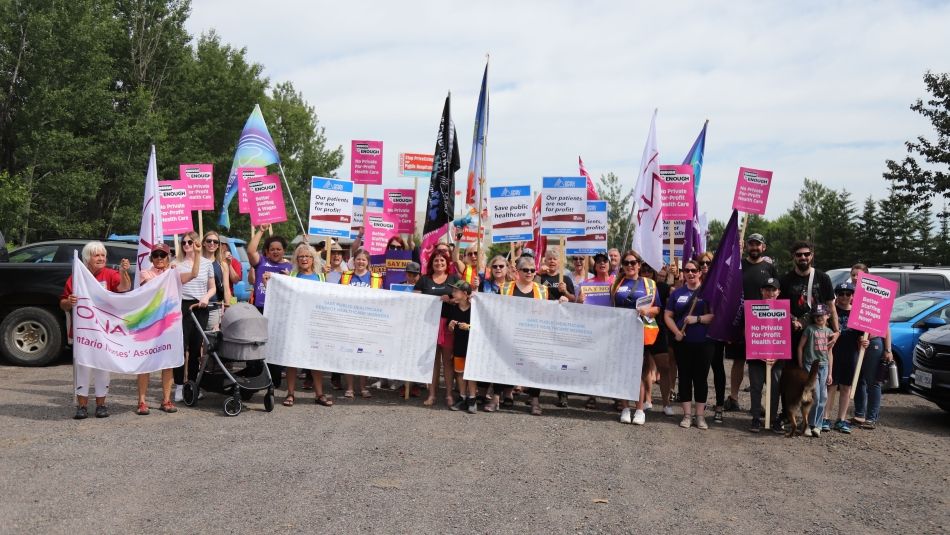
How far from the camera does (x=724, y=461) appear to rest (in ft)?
22.8

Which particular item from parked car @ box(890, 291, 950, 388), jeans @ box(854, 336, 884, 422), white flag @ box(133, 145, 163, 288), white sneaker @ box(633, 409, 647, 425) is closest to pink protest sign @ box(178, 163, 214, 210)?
white flag @ box(133, 145, 163, 288)

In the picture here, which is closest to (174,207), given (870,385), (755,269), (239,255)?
(239,255)

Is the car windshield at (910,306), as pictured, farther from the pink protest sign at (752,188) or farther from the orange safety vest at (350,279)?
the orange safety vest at (350,279)

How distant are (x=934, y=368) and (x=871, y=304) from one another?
1392 millimetres

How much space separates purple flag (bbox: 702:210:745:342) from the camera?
8.55 metres

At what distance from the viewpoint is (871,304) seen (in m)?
8.44

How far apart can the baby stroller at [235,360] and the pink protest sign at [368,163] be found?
4.23 metres

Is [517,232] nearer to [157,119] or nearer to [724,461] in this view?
[724,461]

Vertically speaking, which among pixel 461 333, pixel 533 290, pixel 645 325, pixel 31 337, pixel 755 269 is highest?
pixel 755 269

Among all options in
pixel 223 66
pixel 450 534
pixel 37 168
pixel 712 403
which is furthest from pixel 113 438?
pixel 223 66

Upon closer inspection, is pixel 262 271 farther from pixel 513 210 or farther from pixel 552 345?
pixel 513 210

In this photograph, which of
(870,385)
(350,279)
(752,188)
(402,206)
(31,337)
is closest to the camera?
(870,385)

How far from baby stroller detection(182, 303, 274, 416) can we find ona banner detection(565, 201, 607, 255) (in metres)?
4.96

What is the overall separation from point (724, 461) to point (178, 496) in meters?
4.60
